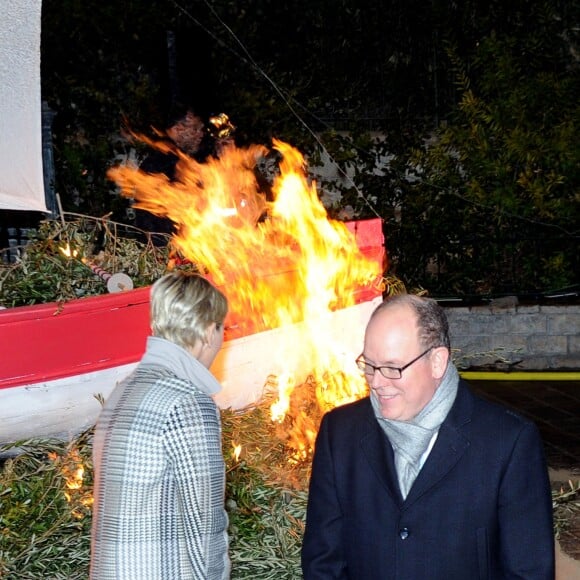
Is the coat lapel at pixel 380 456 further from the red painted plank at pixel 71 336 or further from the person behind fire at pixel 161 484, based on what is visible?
the red painted plank at pixel 71 336

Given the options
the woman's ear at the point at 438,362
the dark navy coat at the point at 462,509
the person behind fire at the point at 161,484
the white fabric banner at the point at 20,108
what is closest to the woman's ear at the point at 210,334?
the person behind fire at the point at 161,484

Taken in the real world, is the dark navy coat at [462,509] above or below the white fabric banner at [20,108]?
below

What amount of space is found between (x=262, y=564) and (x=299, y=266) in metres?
2.23

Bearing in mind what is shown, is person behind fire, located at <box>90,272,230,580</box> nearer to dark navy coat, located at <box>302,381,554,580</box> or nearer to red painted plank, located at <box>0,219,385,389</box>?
dark navy coat, located at <box>302,381,554,580</box>

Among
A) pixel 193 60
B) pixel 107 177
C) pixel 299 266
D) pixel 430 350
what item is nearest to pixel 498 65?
pixel 193 60

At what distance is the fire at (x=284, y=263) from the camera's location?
645 cm

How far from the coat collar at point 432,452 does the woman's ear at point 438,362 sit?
0.10 m

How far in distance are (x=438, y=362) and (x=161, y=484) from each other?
0.89 m

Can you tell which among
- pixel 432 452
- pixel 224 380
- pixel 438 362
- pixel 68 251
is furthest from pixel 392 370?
pixel 68 251

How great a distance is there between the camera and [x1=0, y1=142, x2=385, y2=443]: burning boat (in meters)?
5.40

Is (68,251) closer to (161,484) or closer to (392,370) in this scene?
(161,484)

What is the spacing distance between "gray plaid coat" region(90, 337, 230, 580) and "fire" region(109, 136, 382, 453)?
3093mm

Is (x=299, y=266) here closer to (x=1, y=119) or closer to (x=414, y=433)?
(x=1, y=119)

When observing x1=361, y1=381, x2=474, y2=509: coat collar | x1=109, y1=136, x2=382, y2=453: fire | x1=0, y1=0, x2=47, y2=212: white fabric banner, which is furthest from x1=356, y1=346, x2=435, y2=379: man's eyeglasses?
x1=0, y1=0, x2=47, y2=212: white fabric banner
